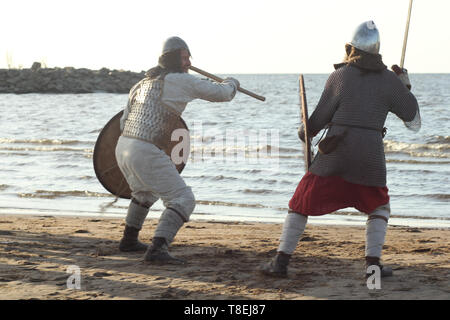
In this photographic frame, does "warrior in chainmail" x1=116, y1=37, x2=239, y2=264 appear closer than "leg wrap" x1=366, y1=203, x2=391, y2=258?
No

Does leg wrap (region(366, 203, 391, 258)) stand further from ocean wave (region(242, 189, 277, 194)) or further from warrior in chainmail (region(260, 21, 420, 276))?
ocean wave (region(242, 189, 277, 194))

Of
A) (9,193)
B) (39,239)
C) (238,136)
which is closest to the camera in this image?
(39,239)

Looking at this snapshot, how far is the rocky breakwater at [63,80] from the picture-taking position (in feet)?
154

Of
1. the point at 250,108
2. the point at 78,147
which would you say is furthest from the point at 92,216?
the point at 250,108

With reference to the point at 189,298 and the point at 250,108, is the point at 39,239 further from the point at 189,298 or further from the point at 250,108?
the point at 250,108

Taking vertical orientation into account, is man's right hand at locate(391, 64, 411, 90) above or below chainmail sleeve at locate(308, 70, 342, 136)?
above

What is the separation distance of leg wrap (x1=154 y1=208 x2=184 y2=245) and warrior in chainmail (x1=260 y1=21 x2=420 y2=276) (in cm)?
86

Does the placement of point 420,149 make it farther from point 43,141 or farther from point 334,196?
point 334,196

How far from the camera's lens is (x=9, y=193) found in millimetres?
10016

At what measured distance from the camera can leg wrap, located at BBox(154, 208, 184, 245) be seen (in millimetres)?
4719

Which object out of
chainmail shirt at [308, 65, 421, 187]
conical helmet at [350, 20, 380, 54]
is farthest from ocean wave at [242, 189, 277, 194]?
conical helmet at [350, 20, 380, 54]

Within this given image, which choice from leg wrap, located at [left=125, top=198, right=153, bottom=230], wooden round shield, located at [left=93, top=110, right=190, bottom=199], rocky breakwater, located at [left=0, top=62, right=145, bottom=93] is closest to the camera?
leg wrap, located at [left=125, top=198, right=153, bottom=230]

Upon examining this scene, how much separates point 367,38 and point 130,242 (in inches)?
95.2
